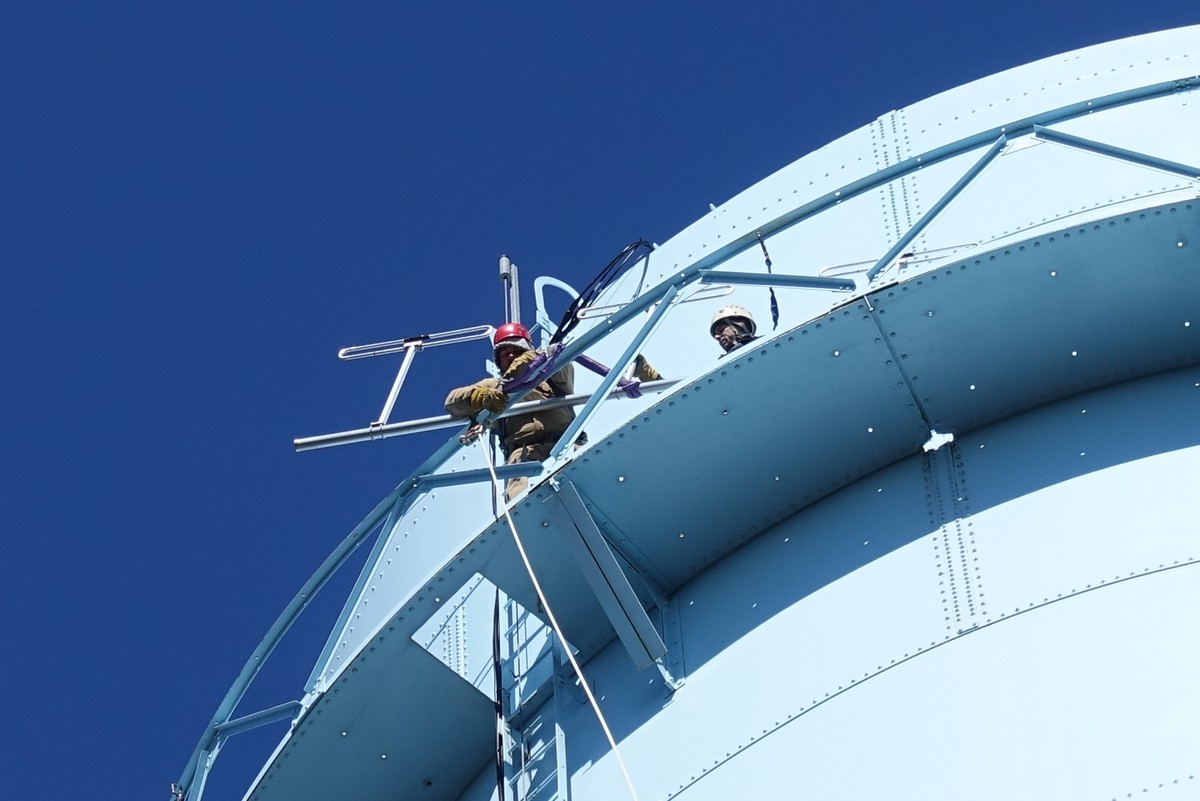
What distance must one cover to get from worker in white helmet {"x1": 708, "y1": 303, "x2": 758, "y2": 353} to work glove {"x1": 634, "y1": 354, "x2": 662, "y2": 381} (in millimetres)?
521

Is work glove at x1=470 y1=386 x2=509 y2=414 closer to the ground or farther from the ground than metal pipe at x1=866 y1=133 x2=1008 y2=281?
farther from the ground

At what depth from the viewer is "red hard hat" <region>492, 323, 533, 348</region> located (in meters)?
13.7

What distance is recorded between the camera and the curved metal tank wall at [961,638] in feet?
30.1

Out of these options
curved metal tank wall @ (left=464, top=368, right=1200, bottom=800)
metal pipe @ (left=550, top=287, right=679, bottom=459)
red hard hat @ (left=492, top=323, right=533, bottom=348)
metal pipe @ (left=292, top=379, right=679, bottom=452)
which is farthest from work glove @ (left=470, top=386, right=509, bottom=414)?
curved metal tank wall @ (left=464, top=368, right=1200, bottom=800)

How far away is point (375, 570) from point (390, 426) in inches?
70.9

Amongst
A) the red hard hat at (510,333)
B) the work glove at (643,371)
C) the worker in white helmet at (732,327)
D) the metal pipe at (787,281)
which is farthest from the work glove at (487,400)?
the metal pipe at (787,281)

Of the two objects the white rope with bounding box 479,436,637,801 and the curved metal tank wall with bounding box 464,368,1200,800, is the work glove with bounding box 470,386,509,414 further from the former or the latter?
the curved metal tank wall with bounding box 464,368,1200,800

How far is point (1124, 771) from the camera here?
28.9ft

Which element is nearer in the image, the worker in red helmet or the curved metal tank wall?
the curved metal tank wall

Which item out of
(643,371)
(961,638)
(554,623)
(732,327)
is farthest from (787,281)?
(554,623)

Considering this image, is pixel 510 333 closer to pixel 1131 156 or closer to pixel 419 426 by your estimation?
pixel 419 426

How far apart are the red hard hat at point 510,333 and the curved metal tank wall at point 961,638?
2704 mm

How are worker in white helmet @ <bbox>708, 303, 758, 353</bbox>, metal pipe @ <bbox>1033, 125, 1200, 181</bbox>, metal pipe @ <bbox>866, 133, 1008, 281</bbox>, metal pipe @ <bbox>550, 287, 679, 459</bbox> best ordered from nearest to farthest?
metal pipe @ <bbox>1033, 125, 1200, 181</bbox>
metal pipe @ <bbox>866, 133, 1008, 281</bbox>
metal pipe @ <bbox>550, 287, 679, 459</bbox>
worker in white helmet @ <bbox>708, 303, 758, 353</bbox>

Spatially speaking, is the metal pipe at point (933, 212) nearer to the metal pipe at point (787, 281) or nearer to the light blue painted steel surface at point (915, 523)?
the light blue painted steel surface at point (915, 523)
